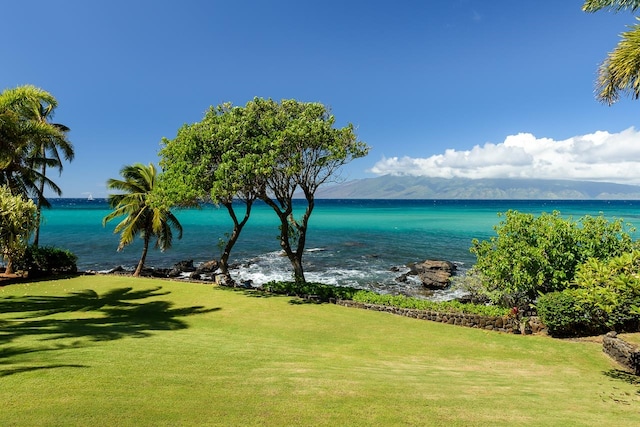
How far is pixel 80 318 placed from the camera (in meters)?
15.8

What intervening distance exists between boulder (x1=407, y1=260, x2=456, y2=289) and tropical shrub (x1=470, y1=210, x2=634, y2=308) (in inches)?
567

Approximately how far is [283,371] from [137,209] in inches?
1097

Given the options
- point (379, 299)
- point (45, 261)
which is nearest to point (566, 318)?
point (379, 299)

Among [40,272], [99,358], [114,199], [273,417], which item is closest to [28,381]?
[99,358]

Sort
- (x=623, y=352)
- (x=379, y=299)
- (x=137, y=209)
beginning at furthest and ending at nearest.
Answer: (x=137, y=209), (x=379, y=299), (x=623, y=352)

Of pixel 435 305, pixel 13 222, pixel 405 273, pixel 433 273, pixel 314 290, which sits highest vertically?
pixel 13 222

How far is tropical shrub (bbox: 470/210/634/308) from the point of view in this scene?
19484mm

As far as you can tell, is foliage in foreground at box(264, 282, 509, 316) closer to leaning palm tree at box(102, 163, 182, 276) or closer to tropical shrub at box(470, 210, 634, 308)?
tropical shrub at box(470, 210, 634, 308)

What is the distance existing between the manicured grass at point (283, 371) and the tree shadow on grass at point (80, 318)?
9 centimetres

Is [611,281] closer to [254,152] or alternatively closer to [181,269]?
[254,152]

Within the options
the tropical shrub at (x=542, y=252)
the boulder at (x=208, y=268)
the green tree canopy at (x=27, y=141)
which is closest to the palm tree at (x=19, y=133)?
the green tree canopy at (x=27, y=141)

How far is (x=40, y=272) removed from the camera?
1069 inches

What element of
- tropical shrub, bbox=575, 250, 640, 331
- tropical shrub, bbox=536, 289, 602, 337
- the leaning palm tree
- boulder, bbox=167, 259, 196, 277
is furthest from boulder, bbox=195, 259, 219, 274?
tropical shrub, bbox=575, 250, 640, 331

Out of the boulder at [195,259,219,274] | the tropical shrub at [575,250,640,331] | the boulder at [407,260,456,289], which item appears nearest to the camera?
the tropical shrub at [575,250,640,331]
